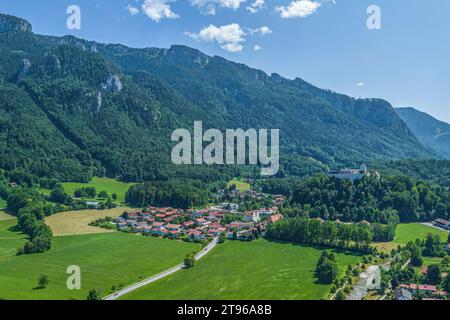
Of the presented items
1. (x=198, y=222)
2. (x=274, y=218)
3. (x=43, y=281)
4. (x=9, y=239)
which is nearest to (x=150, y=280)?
(x=43, y=281)

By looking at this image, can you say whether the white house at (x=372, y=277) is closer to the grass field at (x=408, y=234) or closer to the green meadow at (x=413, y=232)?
the grass field at (x=408, y=234)

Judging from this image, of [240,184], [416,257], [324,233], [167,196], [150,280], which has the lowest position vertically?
→ [150,280]

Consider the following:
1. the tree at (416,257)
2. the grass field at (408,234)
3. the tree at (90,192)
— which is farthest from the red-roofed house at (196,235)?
the tree at (90,192)

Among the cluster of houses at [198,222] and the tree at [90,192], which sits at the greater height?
the tree at [90,192]

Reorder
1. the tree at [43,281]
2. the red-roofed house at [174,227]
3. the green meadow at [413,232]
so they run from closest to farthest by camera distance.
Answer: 1. the tree at [43,281]
2. the green meadow at [413,232]
3. the red-roofed house at [174,227]

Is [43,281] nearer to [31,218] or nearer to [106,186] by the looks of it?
[31,218]
